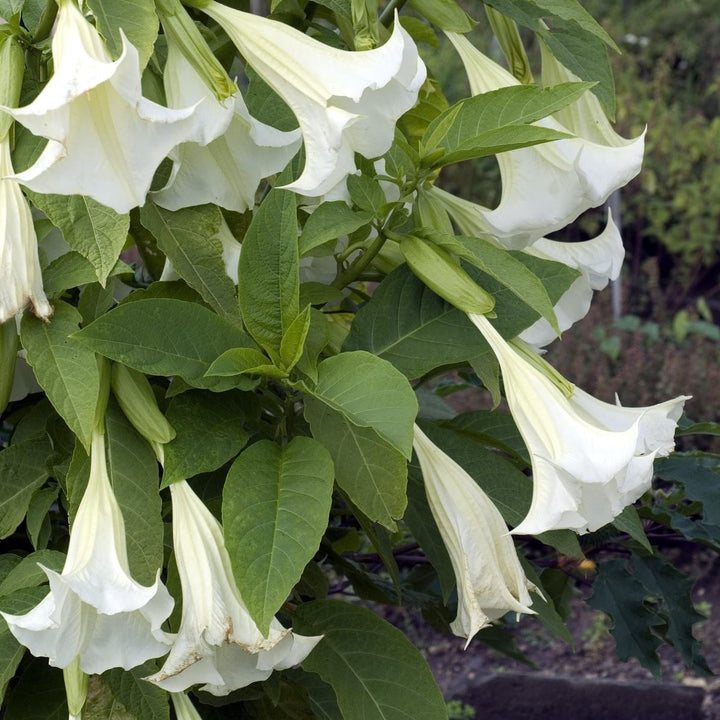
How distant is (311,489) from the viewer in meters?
0.76

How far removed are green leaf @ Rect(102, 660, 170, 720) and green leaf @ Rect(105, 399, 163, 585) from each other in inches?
4.1

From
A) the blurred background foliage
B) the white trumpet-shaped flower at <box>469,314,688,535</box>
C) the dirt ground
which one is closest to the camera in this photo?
the white trumpet-shaped flower at <box>469,314,688,535</box>

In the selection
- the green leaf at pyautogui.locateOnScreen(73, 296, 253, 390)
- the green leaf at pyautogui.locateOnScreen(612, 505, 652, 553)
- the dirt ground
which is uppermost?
the green leaf at pyautogui.locateOnScreen(73, 296, 253, 390)

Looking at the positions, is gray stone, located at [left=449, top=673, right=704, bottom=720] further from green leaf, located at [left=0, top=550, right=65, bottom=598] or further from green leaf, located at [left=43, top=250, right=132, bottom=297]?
green leaf, located at [left=43, top=250, right=132, bottom=297]

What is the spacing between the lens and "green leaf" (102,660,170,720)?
839 mm

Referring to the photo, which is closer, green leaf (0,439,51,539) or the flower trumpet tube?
the flower trumpet tube

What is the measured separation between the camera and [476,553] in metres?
0.83

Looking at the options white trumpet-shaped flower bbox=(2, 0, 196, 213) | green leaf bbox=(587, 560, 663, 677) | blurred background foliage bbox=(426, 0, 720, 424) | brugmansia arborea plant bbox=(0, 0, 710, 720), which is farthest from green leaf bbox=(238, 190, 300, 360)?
blurred background foliage bbox=(426, 0, 720, 424)

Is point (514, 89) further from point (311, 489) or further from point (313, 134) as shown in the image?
point (311, 489)

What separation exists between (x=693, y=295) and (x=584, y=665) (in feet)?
9.87

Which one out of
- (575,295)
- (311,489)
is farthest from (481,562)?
(575,295)

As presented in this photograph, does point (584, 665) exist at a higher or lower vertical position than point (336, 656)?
lower

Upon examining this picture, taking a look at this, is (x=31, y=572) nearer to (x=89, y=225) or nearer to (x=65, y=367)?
(x=65, y=367)

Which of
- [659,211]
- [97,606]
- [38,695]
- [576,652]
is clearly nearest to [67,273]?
[97,606]
